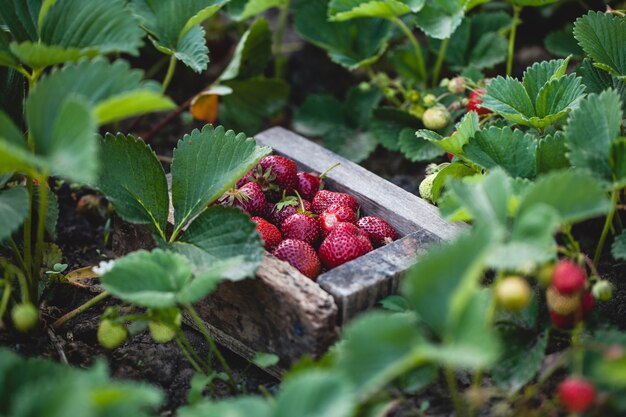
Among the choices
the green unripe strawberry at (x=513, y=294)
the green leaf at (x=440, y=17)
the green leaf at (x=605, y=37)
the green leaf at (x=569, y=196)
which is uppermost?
the green leaf at (x=605, y=37)

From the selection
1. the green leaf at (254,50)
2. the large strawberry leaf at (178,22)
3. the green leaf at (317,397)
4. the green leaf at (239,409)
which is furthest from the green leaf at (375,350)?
the green leaf at (254,50)

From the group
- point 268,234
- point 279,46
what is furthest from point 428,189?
point 279,46

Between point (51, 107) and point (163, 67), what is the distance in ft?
4.77

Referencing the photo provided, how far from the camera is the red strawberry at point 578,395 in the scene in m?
1.13

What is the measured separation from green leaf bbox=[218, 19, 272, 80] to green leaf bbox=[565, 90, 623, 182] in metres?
1.00

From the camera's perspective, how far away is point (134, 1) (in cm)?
198

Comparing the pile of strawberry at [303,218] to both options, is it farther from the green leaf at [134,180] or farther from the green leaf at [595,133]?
the green leaf at [595,133]

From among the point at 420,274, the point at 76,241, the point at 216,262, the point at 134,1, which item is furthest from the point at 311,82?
the point at 420,274

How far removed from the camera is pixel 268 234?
5.40 feet

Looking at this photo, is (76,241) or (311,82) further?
(311,82)

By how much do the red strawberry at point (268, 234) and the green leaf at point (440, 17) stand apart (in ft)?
2.22

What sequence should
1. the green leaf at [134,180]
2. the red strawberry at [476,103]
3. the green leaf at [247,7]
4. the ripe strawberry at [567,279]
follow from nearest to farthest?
the ripe strawberry at [567,279] → the green leaf at [134,180] → the red strawberry at [476,103] → the green leaf at [247,7]

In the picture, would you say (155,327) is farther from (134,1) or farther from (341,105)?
(341,105)

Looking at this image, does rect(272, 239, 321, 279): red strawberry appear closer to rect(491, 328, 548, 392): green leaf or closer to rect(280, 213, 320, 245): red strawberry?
rect(280, 213, 320, 245): red strawberry
